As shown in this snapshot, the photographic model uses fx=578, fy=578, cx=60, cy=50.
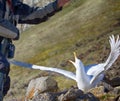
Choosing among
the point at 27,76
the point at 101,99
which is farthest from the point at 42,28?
the point at 101,99

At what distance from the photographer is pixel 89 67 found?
Answer: 23.5m

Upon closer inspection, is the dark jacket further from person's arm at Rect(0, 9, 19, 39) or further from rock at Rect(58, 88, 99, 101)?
rock at Rect(58, 88, 99, 101)

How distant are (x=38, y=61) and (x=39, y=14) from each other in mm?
52064

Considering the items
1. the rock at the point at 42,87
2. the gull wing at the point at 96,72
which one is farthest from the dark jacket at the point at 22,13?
the gull wing at the point at 96,72

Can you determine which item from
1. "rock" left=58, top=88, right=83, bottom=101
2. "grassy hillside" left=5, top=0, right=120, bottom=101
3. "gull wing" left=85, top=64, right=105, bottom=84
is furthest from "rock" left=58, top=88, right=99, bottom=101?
"grassy hillside" left=5, top=0, right=120, bottom=101

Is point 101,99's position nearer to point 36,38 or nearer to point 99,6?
point 36,38

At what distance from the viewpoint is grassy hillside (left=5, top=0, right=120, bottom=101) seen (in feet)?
174

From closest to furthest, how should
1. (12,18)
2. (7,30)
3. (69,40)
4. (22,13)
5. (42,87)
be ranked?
(7,30), (12,18), (22,13), (42,87), (69,40)

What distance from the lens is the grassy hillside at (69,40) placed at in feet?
174

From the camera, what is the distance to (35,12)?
13805 mm

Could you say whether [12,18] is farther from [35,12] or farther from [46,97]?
[46,97]

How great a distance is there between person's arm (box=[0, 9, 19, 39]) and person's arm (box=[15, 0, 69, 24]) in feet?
1.90

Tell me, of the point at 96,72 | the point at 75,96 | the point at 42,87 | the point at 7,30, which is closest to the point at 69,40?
the point at 96,72

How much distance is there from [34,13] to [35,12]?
0.11ft
